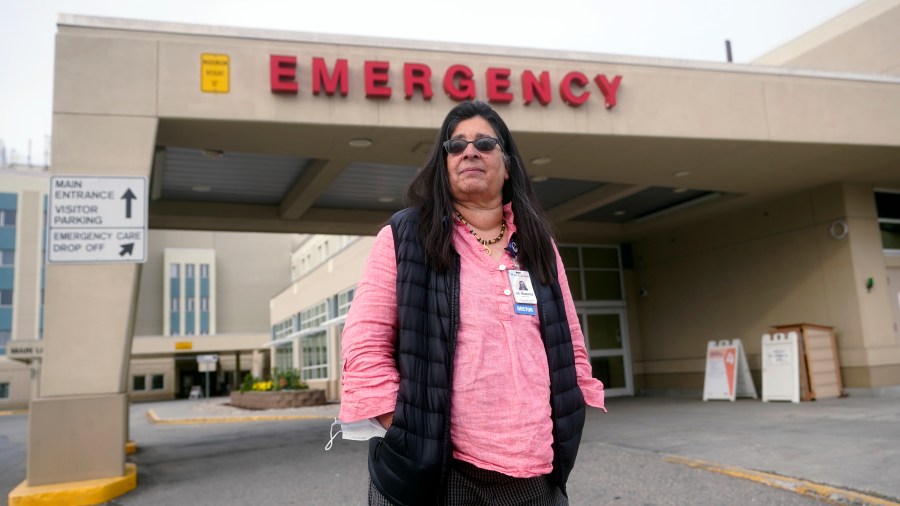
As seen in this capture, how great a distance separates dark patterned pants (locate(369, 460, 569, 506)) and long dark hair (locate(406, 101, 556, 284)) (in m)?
0.60

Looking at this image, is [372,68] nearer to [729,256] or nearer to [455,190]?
[455,190]

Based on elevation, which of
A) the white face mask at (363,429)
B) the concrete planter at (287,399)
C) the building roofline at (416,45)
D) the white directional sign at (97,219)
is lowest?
the concrete planter at (287,399)

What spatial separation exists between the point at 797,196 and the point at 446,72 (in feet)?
26.8

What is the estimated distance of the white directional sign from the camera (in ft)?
22.7

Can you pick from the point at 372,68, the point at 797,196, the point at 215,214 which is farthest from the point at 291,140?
the point at 797,196

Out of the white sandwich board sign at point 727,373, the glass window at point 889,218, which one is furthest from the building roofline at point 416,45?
the white sandwich board sign at point 727,373

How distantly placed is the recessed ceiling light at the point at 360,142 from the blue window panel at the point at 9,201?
46895 mm

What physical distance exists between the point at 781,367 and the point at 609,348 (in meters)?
5.31

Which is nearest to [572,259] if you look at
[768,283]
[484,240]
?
[768,283]

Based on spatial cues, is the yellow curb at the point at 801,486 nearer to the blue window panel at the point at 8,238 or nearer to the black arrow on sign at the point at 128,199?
the black arrow on sign at the point at 128,199

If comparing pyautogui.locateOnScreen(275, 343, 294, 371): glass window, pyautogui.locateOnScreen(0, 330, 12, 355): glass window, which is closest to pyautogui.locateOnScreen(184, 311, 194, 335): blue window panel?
pyautogui.locateOnScreen(0, 330, 12, 355): glass window

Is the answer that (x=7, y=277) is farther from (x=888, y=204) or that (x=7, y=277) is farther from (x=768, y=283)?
(x=888, y=204)

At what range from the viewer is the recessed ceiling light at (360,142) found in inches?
346

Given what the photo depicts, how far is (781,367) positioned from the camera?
12.6m
